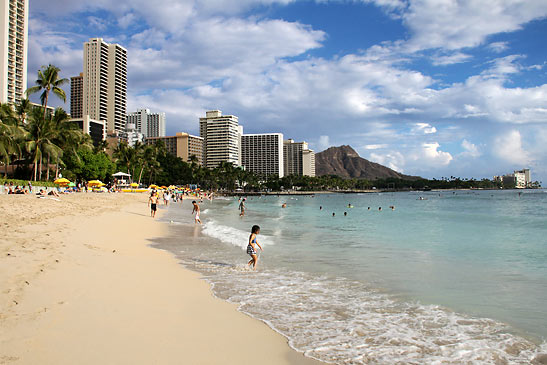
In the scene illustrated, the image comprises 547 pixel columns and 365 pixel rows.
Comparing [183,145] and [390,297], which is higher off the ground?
[183,145]

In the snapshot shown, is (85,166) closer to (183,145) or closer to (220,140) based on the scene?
(183,145)

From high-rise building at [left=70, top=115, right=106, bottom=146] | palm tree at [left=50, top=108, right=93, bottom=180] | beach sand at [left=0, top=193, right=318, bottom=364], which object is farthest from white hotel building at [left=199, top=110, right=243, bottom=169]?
beach sand at [left=0, top=193, right=318, bottom=364]

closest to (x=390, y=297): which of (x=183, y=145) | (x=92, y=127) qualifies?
(x=92, y=127)

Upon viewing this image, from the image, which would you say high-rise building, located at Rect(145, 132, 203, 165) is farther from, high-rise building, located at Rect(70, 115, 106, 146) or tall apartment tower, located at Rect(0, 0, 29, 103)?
tall apartment tower, located at Rect(0, 0, 29, 103)

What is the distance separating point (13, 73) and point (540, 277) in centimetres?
10560

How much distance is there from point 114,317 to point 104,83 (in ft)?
522

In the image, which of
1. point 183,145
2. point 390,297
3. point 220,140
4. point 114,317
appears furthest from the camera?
point 220,140

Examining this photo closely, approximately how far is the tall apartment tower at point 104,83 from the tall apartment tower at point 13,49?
5202 centimetres

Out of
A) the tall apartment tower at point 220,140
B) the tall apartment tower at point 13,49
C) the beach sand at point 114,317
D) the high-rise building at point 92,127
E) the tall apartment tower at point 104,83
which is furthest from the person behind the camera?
the tall apartment tower at point 220,140

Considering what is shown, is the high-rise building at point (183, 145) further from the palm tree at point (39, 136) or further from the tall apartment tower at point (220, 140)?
the palm tree at point (39, 136)

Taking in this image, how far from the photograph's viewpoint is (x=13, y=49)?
85.2 metres

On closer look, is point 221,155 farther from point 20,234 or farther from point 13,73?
point 20,234

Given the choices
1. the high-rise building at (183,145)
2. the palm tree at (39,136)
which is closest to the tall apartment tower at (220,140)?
the high-rise building at (183,145)

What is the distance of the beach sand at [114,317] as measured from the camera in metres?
3.68
